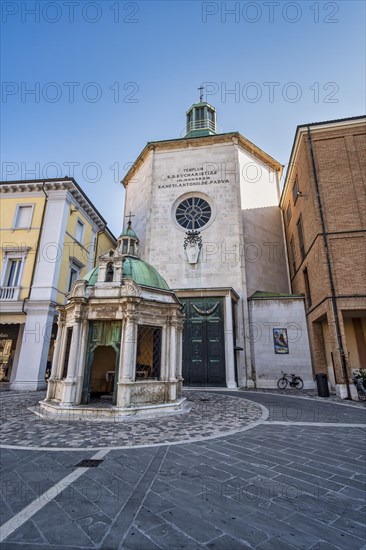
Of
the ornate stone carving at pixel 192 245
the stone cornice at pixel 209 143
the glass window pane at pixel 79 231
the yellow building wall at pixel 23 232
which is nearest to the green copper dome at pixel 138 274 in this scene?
the ornate stone carving at pixel 192 245

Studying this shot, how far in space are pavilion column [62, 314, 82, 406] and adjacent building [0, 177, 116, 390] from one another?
8.77 meters

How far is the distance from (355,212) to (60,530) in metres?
16.4

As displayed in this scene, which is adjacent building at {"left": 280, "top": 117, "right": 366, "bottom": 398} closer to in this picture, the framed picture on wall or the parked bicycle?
the parked bicycle

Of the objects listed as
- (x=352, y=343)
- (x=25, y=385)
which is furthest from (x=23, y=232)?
(x=352, y=343)

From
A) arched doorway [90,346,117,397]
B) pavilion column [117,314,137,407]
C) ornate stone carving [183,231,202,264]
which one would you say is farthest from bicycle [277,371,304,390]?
pavilion column [117,314,137,407]

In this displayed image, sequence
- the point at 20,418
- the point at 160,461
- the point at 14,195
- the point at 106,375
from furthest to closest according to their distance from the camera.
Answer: the point at 14,195
the point at 106,375
the point at 20,418
the point at 160,461

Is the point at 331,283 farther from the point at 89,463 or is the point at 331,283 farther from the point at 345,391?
the point at 89,463

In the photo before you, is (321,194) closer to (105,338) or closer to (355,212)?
(355,212)

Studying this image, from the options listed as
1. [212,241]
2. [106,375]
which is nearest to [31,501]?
[106,375]

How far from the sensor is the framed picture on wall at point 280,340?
56.4ft

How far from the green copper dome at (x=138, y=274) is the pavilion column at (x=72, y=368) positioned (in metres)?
1.51

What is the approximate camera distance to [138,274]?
986cm

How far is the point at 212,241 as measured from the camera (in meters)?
20.2

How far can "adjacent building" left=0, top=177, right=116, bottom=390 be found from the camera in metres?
16.0
